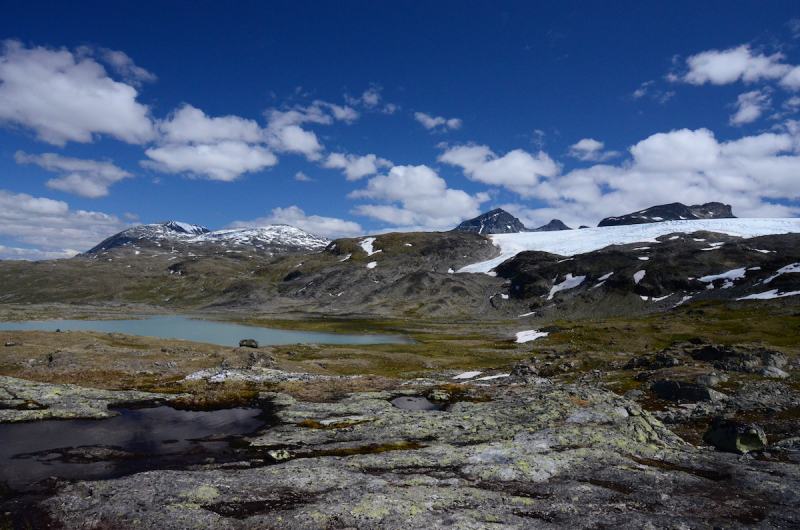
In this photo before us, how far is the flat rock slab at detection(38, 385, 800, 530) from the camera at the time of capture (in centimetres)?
1647

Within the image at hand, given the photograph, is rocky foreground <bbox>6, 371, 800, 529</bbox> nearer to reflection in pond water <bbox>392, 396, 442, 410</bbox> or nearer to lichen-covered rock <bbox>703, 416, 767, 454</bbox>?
lichen-covered rock <bbox>703, 416, 767, 454</bbox>

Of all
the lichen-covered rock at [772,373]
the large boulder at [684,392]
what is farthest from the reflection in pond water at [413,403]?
the lichen-covered rock at [772,373]

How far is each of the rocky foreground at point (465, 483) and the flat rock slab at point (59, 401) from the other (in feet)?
A: 44.7

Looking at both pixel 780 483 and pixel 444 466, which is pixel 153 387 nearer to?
pixel 444 466

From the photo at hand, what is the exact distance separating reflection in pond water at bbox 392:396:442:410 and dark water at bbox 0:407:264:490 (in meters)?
13.8

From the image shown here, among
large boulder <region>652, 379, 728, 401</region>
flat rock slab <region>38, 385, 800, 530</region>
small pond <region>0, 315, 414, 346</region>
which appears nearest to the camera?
flat rock slab <region>38, 385, 800, 530</region>

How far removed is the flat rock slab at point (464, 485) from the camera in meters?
16.5

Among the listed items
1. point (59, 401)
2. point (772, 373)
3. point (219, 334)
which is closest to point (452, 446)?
point (59, 401)

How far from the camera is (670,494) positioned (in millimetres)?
19359

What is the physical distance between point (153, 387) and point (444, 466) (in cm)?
3637

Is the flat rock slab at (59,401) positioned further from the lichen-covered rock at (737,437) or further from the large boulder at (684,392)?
the large boulder at (684,392)

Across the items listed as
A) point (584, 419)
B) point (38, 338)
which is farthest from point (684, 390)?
point (38, 338)

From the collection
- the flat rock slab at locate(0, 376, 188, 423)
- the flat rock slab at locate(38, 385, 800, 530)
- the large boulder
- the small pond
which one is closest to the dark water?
the flat rock slab at locate(0, 376, 188, 423)

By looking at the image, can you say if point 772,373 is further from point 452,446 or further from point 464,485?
point 464,485
